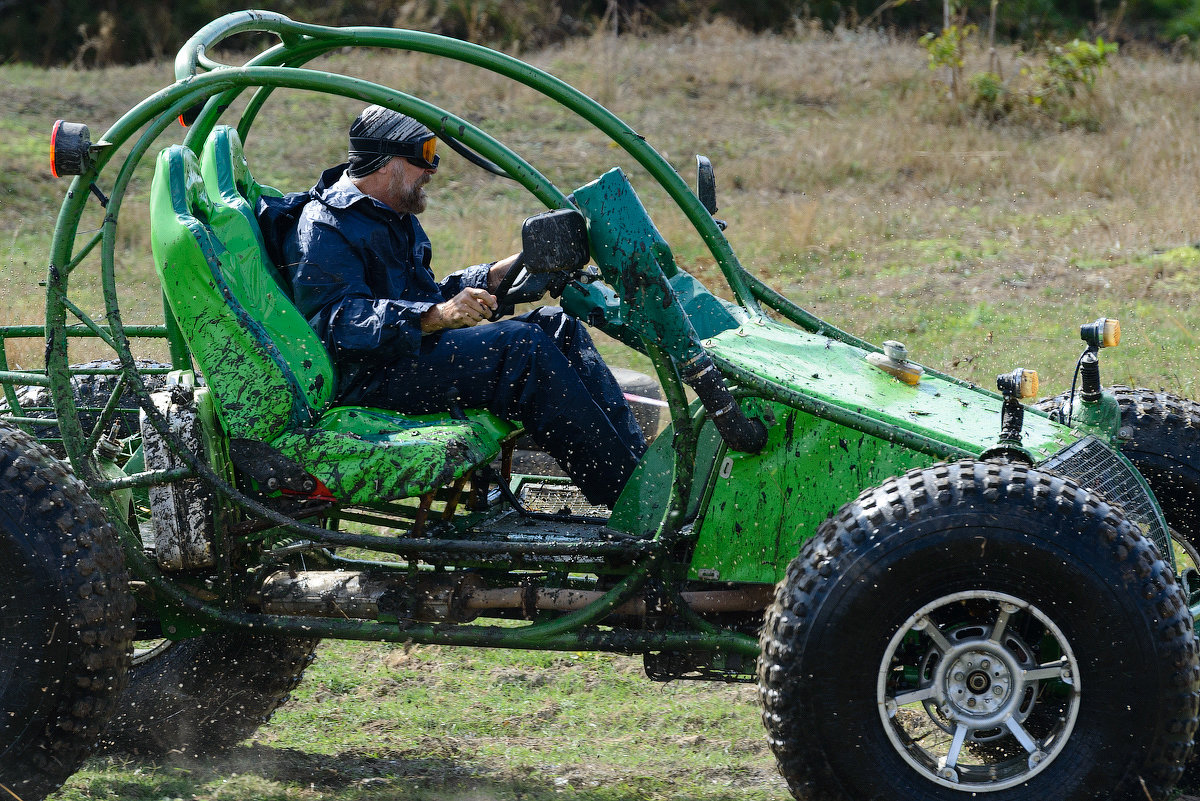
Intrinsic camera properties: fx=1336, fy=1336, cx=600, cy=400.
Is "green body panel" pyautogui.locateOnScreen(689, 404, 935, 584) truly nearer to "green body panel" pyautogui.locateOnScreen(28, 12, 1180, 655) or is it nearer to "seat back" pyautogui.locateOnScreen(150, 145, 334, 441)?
"green body panel" pyautogui.locateOnScreen(28, 12, 1180, 655)

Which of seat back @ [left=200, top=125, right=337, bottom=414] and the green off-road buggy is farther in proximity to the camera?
seat back @ [left=200, top=125, right=337, bottom=414]

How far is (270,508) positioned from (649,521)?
115cm

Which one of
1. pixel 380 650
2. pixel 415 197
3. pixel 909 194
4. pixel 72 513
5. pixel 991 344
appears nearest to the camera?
pixel 72 513

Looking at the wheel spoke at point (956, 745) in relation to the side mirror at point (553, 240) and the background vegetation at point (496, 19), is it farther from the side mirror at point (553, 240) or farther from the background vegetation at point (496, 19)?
the background vegetation at point (496, 19)

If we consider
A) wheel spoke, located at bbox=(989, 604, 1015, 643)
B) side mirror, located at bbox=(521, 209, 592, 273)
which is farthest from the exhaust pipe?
side mirror, located at bbox=(521, 209, 592, 273)

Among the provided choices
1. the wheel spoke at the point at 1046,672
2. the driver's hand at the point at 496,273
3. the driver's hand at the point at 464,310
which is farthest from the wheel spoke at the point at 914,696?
the driver's hand at the point at 496,273

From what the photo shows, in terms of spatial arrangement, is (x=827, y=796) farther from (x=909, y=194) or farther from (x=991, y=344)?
→ (x=909, y=194)

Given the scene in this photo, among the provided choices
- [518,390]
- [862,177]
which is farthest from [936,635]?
[862,177]

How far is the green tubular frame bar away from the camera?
12.0 feet

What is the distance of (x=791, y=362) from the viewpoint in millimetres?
4086

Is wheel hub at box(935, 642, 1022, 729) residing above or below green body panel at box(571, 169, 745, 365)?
below

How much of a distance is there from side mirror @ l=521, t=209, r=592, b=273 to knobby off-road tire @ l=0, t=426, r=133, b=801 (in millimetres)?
1505

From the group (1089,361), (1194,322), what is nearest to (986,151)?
(1194,322)

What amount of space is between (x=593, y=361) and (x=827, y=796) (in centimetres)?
180
